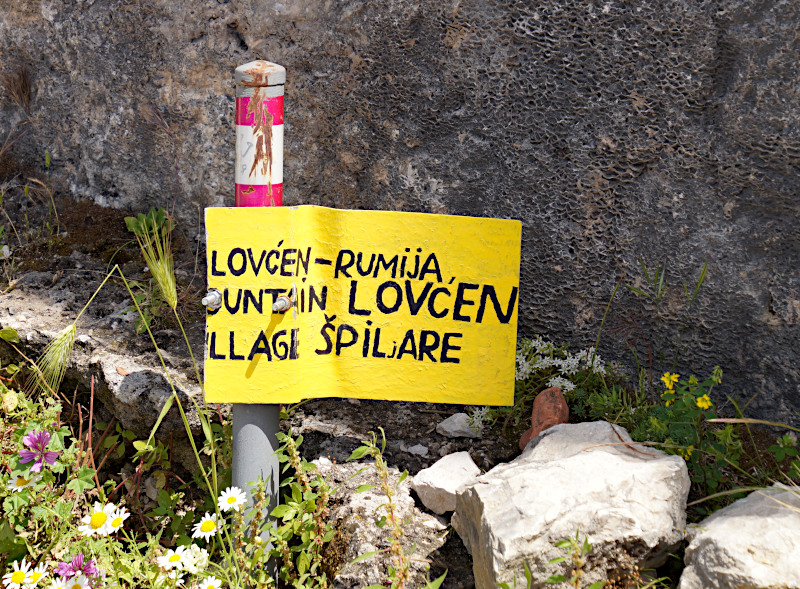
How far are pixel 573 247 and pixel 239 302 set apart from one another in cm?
116

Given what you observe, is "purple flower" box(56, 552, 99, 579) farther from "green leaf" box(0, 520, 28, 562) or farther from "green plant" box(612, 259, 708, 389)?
"green plant" box(612, 259, 708, 389)

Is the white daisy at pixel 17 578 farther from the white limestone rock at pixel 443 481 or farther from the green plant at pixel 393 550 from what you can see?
the white limestone rock at pixel 443 481

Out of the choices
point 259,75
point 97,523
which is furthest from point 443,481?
point 259,75

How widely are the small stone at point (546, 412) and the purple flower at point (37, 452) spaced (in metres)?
1.51

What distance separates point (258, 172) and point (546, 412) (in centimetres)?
115

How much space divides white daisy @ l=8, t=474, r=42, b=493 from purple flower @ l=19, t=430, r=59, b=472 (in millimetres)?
56

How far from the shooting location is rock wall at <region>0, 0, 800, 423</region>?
2.28 m

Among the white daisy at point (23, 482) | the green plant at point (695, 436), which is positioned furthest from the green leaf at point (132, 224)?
the green plant at point (695, 436)

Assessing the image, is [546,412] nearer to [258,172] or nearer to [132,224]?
[258,172]

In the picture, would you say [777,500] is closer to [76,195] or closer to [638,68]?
[638,68]

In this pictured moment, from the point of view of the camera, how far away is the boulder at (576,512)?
5.81 ft

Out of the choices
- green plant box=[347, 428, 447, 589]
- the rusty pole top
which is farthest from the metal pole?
green plant box=[347, 428, 447, 589]

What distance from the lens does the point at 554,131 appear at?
8.13 feet

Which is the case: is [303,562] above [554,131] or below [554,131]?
below
